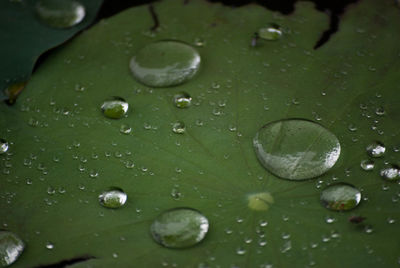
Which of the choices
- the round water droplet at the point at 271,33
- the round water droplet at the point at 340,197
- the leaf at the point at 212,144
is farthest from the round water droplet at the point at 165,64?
the round water droplet at the point at 340,197

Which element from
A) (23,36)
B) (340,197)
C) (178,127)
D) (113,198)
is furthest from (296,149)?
(23,36)

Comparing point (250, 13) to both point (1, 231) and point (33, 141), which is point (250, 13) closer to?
point (33, 141)

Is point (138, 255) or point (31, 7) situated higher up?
point (31, 7)

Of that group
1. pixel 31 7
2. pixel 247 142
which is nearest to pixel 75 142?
pixel 247 142

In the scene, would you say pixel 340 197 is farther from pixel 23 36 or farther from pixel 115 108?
pixel 23 36

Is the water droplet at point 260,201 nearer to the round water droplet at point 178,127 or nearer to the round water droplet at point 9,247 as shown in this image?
the round water droplet at point 178,127

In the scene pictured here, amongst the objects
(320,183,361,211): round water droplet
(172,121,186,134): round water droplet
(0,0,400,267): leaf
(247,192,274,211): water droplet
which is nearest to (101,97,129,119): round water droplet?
(0,0,400,267): leaf
